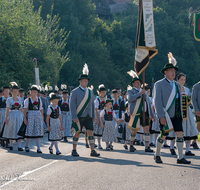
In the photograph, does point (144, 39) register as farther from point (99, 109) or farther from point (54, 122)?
point (54, 122)

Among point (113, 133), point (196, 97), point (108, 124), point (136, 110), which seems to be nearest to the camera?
point (196, 97)

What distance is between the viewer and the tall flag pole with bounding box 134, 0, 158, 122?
36.7 feet

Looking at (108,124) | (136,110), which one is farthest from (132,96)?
(108,124)

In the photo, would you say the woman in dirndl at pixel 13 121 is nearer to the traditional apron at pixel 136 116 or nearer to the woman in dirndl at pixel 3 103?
the woman in dirndl at pixel 3 103

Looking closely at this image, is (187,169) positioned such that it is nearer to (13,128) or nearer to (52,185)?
(52,185)

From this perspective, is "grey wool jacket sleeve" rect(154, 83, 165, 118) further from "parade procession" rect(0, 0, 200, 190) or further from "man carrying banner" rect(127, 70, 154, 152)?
"man carrying banner" rect(127, 70, 154, 152)

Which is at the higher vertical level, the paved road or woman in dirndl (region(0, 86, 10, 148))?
woman in dirndl (region(0, 86, 10, 148))

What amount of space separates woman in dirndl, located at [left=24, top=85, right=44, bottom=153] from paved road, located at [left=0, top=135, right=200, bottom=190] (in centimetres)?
158

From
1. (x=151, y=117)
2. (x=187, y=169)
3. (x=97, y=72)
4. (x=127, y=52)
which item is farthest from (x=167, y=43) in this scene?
(x=187, y=169)

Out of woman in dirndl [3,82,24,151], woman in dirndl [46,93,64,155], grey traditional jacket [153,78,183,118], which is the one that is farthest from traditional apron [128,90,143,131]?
woman in dirndl [3,82,24,151]

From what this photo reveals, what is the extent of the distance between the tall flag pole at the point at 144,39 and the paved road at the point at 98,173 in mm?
3059

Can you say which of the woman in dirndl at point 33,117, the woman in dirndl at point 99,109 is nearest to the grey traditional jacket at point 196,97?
the woman in dirndl at point 99,109

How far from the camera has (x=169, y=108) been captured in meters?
8.08

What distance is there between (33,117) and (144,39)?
13.7 feet
